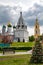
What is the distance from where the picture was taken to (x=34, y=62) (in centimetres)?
1689

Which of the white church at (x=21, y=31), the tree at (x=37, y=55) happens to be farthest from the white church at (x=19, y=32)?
the tree at (x=37, y=55)

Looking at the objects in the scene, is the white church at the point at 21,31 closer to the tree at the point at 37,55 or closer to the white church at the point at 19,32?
the white church at the point at 19,32

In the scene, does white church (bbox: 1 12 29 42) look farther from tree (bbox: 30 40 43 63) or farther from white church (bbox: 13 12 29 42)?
tree (bbox: 30 40 43 63)

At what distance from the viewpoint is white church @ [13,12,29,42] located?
298 ft

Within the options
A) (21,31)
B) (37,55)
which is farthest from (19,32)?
(37,55)

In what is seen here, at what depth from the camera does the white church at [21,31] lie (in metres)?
90.8

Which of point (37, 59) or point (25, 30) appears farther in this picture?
point (25, 30)

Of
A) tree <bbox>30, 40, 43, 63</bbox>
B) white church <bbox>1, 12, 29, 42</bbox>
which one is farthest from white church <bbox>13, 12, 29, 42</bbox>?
tree <bbox>30, 40, 43, 63</bbox>

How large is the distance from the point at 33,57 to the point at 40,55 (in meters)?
0.61

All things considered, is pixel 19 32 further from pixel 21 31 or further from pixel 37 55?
pixel 37 55

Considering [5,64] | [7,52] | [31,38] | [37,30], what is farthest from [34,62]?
[31,38]

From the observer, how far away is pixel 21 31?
91.4 m

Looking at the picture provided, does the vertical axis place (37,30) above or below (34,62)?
above

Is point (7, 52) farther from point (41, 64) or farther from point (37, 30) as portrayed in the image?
point (37, 30)
